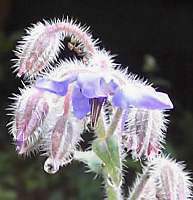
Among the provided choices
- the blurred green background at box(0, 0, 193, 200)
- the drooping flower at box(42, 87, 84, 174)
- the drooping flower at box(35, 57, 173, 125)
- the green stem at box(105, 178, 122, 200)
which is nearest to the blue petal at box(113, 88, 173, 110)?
the drooping flower at box(35, 57, 173, 125)

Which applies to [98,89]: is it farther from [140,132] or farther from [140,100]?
[140,132]

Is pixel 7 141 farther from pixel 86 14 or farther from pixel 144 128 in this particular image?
pixel 144 128

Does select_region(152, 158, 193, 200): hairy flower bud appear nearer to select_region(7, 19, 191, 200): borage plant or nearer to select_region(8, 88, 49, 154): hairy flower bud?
select_region(7, 19, 191, 200): borage plant

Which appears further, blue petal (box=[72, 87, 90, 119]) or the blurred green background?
the blurred green background

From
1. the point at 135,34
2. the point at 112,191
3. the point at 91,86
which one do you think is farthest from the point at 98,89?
the point at 135,34

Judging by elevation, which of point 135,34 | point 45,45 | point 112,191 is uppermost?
point 135,34

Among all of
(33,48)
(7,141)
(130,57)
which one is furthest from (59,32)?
(130,57)
